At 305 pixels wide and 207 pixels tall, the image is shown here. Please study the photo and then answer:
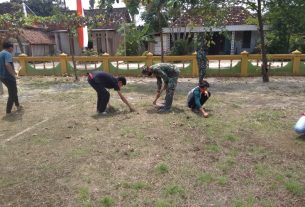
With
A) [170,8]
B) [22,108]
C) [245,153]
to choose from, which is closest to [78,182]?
[245,153]

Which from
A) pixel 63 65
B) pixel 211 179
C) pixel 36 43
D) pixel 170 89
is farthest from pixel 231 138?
pixel 36 43

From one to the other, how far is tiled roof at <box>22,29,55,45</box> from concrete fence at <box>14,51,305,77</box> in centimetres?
1636

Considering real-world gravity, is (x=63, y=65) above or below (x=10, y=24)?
below

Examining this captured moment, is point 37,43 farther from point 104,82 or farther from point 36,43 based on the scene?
point 104,82

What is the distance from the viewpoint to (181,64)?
16.0 metres

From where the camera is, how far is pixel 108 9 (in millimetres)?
15547

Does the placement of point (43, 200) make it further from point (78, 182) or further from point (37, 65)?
point (37, 65)

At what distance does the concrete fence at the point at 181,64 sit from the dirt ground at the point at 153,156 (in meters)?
5.96

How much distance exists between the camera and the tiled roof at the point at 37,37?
108 feet

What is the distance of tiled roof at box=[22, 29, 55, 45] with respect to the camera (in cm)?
3288

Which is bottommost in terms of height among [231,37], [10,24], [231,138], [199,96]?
[231,138]

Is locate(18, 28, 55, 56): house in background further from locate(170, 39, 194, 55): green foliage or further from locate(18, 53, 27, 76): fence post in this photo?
locate(18, 53, 27, 76): fence post

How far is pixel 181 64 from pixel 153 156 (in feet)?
35.9

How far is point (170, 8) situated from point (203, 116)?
28.3 feet
